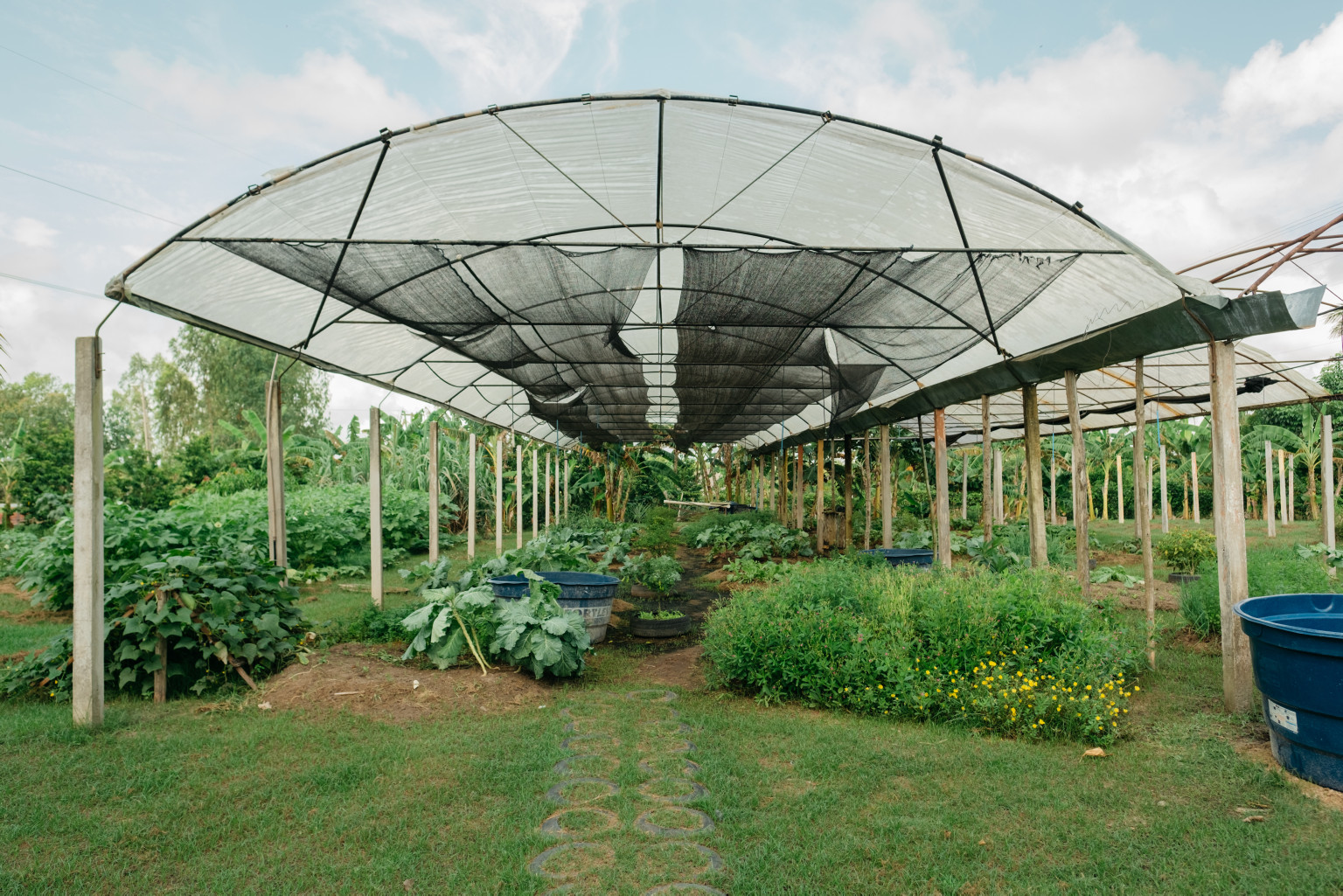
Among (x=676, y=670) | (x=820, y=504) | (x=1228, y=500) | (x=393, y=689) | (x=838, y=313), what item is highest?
(x=838, y=313)

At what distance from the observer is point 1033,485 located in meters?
7.28

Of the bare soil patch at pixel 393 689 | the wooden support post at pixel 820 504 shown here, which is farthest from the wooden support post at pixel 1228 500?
the wooden support post at pixel 820 504

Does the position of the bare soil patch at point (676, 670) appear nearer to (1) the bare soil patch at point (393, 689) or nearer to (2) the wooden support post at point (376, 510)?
(1) the bare soil patch at point (393, 689)

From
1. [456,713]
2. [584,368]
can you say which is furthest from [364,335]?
[456,713]

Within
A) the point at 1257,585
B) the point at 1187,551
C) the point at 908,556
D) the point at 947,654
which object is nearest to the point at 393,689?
the point at 947,654

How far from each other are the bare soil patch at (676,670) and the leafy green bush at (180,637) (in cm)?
289

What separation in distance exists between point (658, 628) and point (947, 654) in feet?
12.4

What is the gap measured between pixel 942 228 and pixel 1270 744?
13.1 ft

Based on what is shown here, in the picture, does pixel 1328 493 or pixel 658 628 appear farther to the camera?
pixel 1328 493

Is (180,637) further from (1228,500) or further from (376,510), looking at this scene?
(1228,500)

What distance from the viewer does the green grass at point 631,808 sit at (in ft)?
9.97

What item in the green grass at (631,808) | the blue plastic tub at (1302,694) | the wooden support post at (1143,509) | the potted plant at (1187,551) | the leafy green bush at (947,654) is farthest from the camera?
the potted plant at (1187,551)

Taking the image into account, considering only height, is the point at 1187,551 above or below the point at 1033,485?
below

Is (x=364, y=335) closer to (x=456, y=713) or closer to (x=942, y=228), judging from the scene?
(x=456, y=713)
